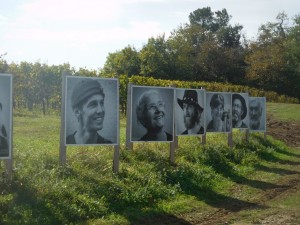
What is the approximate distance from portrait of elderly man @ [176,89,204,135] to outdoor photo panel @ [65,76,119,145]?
3.78 metres

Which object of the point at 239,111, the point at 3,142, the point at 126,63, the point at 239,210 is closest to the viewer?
the point at 3,142

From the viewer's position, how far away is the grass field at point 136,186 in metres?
8.20

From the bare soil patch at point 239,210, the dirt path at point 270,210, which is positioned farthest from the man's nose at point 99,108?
the dirt path at point 270,210

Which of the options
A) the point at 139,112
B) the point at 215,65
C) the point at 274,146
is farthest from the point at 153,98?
the point at 215,65

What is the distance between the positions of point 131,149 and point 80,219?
16.1 feet

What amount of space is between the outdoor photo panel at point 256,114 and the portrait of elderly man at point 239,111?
1116 millimetres

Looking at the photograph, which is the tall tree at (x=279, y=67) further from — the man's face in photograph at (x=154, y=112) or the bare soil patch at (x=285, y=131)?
the man's face in photograph at (x=154, y=112)

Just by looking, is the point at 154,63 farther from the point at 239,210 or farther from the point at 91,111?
the point at 239,210

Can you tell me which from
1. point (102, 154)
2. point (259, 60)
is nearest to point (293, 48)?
point (259, 60)

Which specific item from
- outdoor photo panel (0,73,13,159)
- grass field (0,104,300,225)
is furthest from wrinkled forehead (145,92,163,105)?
outdoor photo panel (0,73,13,159)

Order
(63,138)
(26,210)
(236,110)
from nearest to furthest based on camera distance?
(26,210) < (63,138) < (236,110)

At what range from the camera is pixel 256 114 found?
20.3 m

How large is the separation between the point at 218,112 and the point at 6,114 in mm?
9533

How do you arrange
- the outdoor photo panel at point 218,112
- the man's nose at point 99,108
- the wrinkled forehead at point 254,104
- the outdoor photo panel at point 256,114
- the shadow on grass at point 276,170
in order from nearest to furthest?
the man's nose at point 99,108
the shadow on grass at point 276,170
the outdoor photo panel at point 218,112
the outdoor photo panel at point 256,114
the wrinkled forehead at point 254,104
